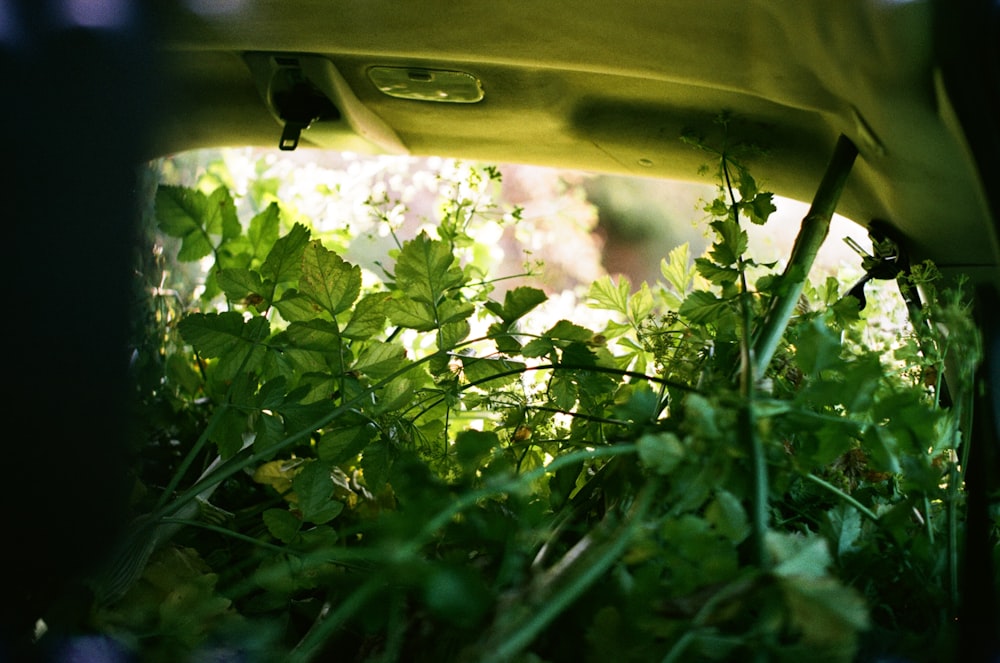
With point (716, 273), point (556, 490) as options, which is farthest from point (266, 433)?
point (716, 273)

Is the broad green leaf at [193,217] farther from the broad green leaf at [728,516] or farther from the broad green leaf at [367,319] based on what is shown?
the broad green leaf at [728,516]

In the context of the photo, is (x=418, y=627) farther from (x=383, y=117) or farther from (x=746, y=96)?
(x=383, y=117)

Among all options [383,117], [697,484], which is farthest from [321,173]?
[697,484]

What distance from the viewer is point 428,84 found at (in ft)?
2.16

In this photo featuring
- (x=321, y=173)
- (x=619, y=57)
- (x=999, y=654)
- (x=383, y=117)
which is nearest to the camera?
(x=999, y=654)

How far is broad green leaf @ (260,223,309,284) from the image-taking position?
0.49 meters

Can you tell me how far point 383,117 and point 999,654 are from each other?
63 centimetres

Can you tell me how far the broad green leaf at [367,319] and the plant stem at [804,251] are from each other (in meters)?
0.22

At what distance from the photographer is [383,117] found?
2.45ft

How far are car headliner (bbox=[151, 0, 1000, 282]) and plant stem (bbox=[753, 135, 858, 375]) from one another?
0.02m

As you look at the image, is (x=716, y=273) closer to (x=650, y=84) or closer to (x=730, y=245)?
(x=730, y=245)

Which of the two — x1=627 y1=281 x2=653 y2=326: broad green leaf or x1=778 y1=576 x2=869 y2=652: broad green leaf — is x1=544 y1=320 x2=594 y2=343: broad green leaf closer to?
x1=627 y1=281 x2=653 y2=326: broad green leaf

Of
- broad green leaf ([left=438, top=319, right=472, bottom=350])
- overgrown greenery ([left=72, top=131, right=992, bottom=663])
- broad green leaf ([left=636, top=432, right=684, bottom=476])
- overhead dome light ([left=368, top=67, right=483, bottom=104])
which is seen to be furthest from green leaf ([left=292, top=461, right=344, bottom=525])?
overhead dome light ([left=368, top=67, right=483, bottom=104])

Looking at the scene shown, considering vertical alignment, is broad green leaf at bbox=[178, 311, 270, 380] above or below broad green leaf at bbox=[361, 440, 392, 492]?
above
